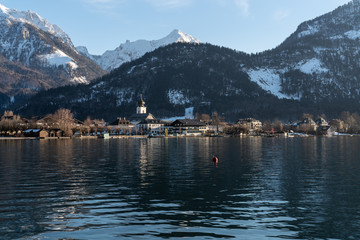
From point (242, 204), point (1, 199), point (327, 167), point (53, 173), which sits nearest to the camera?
point (242, 204)

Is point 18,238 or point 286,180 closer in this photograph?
point 18,238

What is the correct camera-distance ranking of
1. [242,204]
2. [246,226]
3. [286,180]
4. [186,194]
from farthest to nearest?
[286,180] → [186,194] → [242,204] → [246,226]

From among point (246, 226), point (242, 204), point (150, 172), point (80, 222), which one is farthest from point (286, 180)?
point (80, 222)

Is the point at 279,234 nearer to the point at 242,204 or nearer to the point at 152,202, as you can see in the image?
the point at 242,204

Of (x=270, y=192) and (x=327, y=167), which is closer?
(x=270, y=192)

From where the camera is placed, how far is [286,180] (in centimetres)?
4819

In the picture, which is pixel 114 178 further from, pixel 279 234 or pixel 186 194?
pixel 279 234

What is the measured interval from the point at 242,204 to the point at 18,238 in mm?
19140

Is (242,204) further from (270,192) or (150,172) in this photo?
(150,172)

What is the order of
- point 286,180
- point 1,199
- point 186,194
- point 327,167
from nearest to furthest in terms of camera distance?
point 1,199
point 186,194
point 286,180
point 327,167

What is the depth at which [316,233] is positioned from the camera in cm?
2484

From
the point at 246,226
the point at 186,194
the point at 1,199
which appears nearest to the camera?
the point at 246,226

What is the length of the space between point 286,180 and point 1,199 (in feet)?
112

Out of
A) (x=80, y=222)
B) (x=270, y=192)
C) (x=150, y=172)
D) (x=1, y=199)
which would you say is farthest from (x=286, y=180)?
(x=1, y=199)
